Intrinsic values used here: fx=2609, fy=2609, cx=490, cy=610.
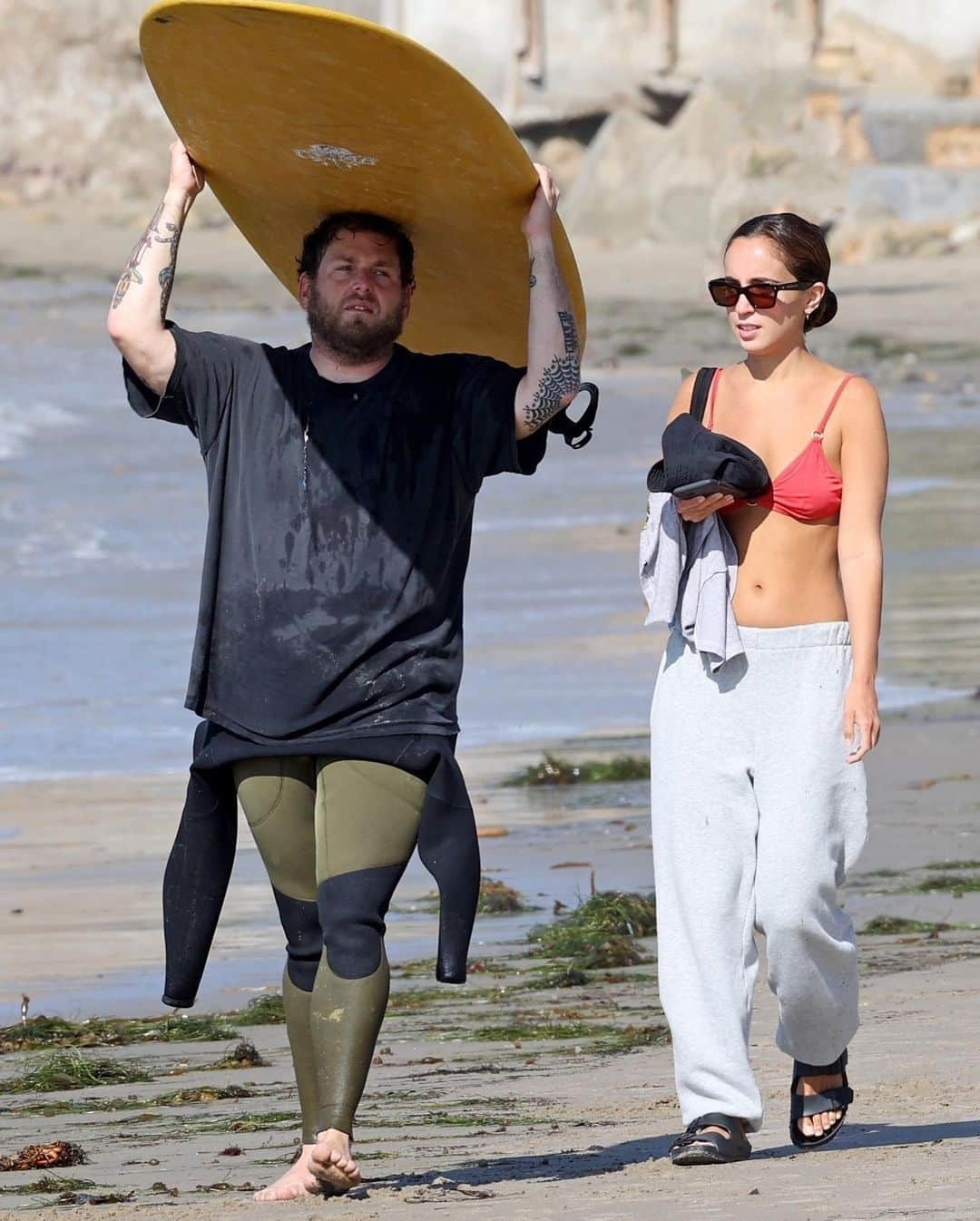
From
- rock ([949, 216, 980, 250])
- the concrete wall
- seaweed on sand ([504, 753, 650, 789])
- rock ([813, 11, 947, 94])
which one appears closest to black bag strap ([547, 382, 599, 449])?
seaweed on sand ([504, 753, 650, 789])

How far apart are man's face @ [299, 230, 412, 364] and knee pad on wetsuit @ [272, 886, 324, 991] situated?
3.40 feet

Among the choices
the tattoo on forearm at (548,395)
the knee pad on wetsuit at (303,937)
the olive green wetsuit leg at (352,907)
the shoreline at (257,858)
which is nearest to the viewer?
the olive green wetsuit leg at (352,907)

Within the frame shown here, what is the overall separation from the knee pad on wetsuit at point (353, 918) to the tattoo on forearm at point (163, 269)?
1143mm

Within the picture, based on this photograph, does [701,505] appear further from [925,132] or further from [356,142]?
[925,132]

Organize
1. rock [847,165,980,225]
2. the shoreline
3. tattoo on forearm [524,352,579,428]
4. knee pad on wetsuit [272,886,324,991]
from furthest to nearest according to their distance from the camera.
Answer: rock [847,165,980,225] → the shoreline → knee pad on wetsuit [272,886,324,991] → tattoo on forearm [524,352,579,428]

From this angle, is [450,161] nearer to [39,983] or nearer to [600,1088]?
[600,1088]

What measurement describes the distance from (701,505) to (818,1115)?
1184 mm

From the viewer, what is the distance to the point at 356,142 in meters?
4.98

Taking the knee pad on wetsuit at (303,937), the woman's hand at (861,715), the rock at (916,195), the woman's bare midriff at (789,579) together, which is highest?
the rock at (916,195)

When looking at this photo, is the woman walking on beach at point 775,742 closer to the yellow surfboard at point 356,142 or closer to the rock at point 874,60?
the yellow surfboard at point 356,142

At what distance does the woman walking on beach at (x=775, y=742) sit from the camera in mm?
→ 4793

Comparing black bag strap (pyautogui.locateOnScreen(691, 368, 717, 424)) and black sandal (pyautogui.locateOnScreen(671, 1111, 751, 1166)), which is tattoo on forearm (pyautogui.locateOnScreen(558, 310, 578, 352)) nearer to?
black bag strap (pyautogui.locateOnScreen(691, 368, 717, 424))

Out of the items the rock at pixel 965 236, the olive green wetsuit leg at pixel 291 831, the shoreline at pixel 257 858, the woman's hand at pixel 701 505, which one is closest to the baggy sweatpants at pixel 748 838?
the woman's hand at pixel 701 505

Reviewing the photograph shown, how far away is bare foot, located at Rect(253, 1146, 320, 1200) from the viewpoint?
466 centimetres
